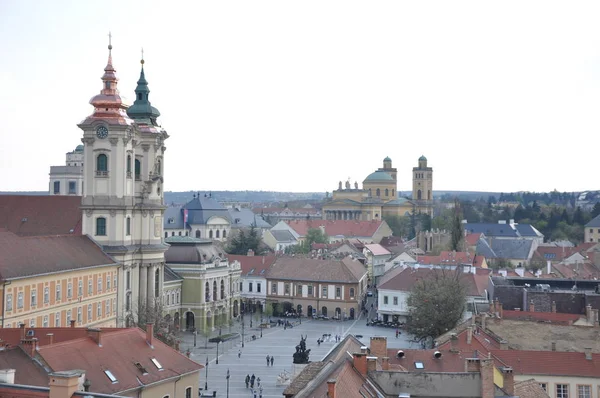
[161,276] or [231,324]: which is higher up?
[161,276]

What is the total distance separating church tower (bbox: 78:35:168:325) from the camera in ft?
205

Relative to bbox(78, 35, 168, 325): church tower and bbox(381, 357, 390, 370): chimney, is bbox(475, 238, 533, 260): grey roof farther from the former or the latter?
bbox(381, 357, 390, 370): chimney

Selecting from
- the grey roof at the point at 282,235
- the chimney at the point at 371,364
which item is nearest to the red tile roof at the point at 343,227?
the grey roof at the point at 282,235

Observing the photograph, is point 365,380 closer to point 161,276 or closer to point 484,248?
point 161,276

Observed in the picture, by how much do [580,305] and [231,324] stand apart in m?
34.2

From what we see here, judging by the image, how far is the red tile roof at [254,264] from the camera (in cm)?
8862

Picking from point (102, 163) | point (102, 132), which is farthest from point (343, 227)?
point (102, 132)

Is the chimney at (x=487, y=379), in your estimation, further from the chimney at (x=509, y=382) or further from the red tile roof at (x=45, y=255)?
the red tile roof at (x=45, y=255)

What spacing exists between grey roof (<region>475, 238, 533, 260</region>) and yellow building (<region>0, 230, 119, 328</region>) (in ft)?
210

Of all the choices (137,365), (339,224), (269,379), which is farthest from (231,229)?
(137,365)

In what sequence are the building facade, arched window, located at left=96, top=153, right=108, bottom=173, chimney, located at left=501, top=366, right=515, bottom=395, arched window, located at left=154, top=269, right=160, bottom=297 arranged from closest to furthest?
chimney, located at left=501, top=366, right=515, bottom=395
arched window, located at left=96, top=153, right=108, bottom=173
arched window, located at left=154, top=269, right=160, bottom=297
the building facade

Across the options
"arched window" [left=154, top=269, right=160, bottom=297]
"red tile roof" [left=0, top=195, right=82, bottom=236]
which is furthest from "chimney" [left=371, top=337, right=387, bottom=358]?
"arched window" [left=154, top=269, right=160, bottom=297]

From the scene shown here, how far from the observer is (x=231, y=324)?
78.7m

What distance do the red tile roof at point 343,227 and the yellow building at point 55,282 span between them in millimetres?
89609
